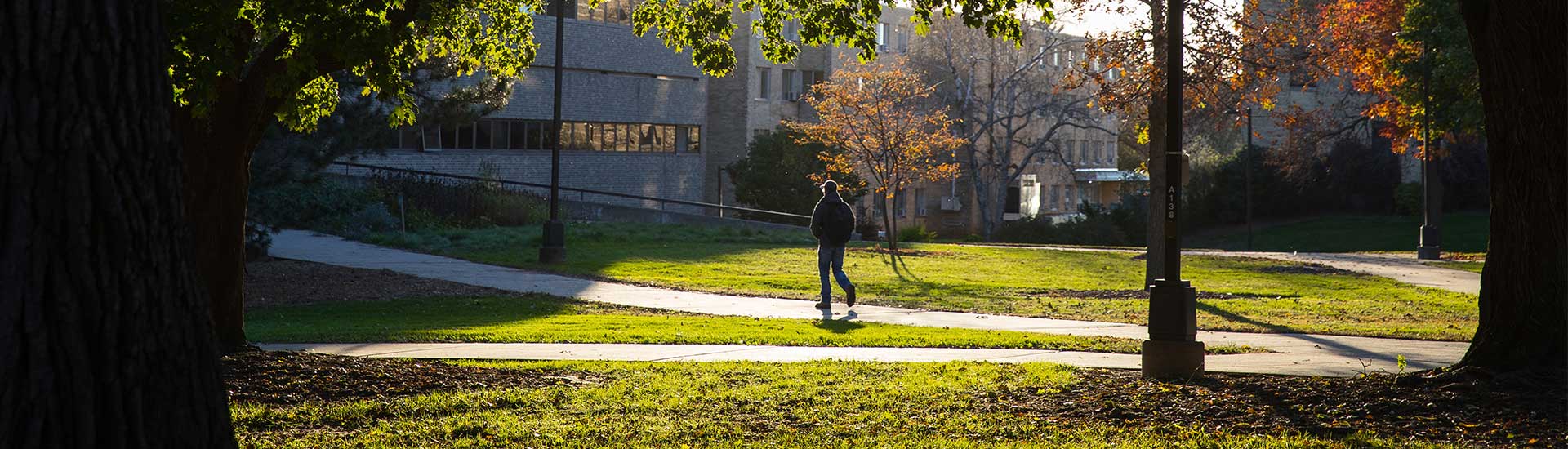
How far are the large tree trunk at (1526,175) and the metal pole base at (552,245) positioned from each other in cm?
1967

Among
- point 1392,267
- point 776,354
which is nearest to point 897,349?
point 776,354

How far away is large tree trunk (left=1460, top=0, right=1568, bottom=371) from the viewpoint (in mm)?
Result: 8070

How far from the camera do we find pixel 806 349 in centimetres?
1319

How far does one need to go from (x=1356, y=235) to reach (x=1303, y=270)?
1017 inches

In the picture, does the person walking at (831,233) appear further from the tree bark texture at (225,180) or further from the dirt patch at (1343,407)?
the dirt patch at (1343,407)

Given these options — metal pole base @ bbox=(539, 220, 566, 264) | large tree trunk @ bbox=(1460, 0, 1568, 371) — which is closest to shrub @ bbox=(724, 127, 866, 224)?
metal pole base @ bbox=(539, 220, 566, 264)

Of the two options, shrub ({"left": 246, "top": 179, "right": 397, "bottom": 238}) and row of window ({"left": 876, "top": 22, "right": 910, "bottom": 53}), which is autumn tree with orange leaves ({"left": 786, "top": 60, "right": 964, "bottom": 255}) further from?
row of window ({"left": 876, "top": 22, "right": 910, "bottom": 53})

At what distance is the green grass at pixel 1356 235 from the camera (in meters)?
47.8

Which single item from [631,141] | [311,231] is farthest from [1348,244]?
[311,231]

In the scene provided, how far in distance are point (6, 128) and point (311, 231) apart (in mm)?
29782

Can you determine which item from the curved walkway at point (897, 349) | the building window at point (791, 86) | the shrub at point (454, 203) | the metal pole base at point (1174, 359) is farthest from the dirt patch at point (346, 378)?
the building window at point (791, 86)

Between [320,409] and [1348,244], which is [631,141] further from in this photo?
[320,409]

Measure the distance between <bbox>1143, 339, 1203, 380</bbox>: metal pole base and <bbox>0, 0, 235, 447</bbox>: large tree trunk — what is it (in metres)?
7.14

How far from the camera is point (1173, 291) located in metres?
10.1
